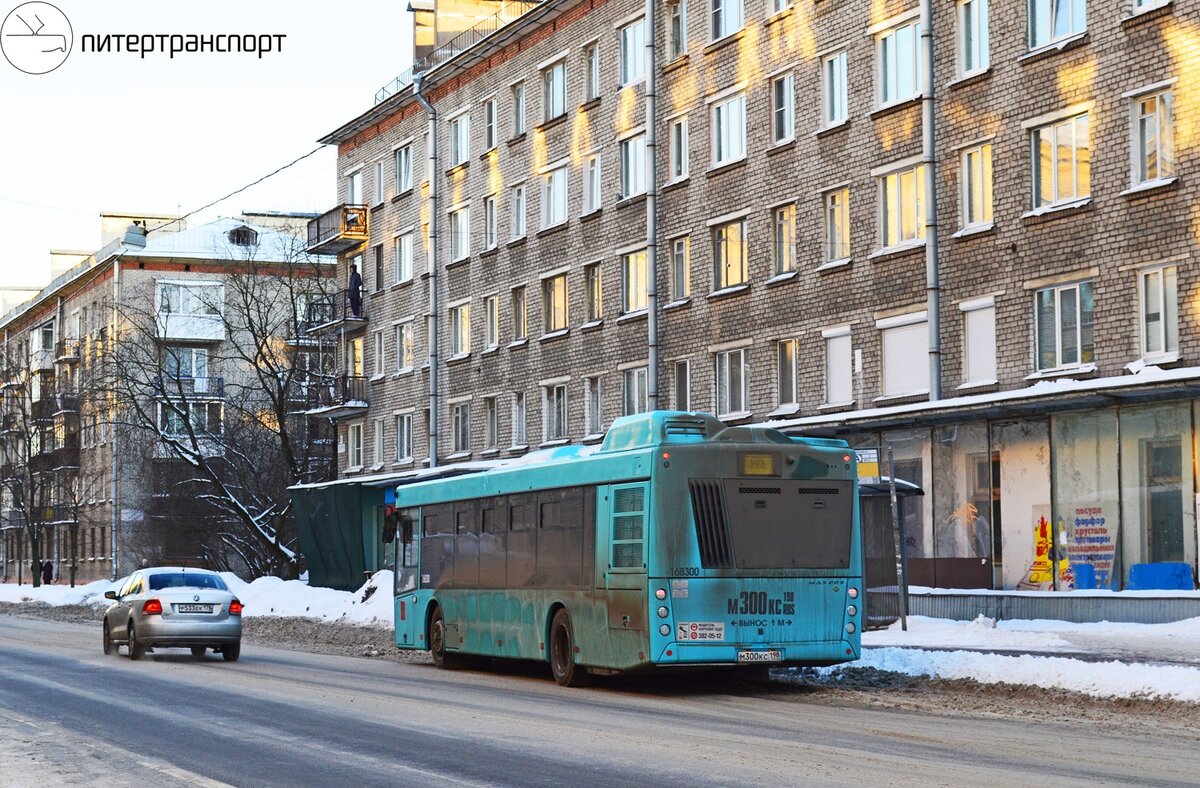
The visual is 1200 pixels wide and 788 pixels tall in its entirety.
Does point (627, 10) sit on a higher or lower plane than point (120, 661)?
higher

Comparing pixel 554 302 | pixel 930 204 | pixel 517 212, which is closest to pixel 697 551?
pixel 930 204

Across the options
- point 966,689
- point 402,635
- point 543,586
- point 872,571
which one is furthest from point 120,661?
point 966,689

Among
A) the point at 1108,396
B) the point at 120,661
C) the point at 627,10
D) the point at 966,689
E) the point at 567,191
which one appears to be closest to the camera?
the point at 966,689

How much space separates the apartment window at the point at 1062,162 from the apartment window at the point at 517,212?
20.6m

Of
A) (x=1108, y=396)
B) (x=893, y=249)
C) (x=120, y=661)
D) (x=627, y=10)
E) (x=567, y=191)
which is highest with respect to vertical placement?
(x=627, y=10)

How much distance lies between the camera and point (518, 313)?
4953 centimetres

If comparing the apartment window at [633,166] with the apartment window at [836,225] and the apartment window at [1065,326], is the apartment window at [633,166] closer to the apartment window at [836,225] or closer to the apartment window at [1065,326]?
the apartment window at [836,225]

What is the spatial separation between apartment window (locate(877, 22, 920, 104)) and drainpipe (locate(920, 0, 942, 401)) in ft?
1.75

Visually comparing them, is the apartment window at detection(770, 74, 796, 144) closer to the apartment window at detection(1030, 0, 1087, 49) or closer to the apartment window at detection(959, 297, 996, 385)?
the apartment window at detection(959, 297, 996, 385)

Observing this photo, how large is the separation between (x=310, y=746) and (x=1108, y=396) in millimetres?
18447

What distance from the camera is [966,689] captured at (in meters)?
18.2

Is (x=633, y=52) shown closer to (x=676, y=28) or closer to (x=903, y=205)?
(x=676, y=28)

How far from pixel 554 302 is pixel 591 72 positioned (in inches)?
242

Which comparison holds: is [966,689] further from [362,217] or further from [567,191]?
[362,217]
